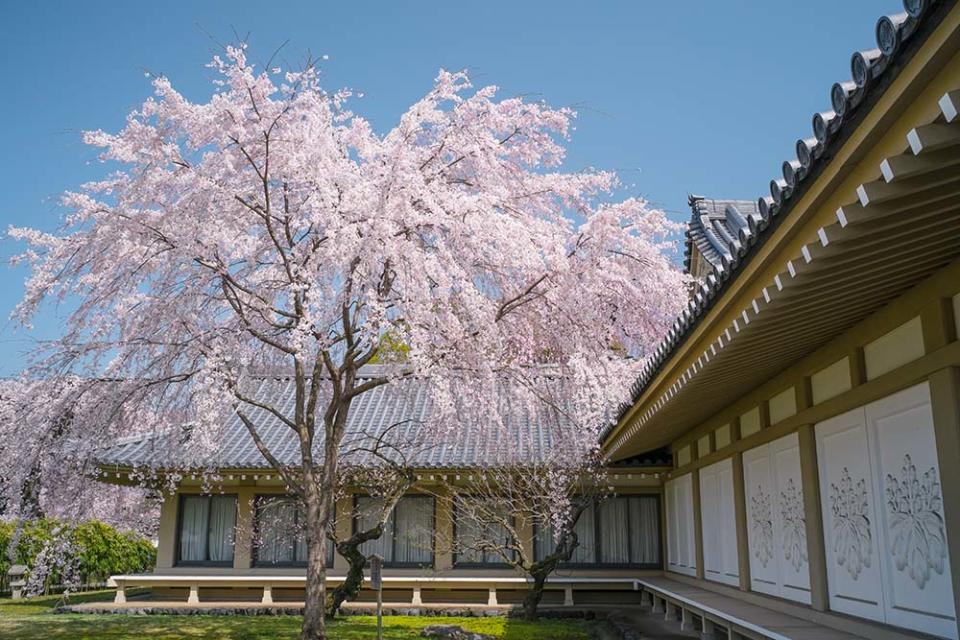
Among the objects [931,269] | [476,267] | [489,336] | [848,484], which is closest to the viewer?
[931,269]

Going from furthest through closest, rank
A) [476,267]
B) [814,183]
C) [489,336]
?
[476,267] < [489,336] < [814,183]

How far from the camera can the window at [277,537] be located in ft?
49.2

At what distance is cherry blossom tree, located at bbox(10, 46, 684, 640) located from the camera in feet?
23.7

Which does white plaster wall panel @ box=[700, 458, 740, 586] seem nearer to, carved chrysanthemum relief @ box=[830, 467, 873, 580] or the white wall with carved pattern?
the white wall with carved pattern

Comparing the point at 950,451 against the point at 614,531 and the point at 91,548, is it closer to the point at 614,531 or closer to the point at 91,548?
the point at 614,531

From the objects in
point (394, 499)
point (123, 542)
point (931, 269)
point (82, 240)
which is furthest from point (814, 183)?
point (123, 542)

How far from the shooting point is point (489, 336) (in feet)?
24.6

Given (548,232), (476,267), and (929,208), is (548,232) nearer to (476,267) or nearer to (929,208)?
(476,267)

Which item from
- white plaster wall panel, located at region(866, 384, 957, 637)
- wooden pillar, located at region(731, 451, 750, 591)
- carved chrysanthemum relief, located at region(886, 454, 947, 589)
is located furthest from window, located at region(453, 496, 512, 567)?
carved chrysanthemum relief, located at region(886, 454, 947, 589)

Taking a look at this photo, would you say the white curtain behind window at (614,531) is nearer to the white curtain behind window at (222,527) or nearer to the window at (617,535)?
the window at (617,535)

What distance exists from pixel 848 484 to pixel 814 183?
10.6 ft

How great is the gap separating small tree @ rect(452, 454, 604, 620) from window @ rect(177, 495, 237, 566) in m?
4.27

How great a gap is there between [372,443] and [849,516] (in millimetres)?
10224

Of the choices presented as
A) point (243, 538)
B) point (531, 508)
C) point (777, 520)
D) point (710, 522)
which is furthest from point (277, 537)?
point (777, 520)
